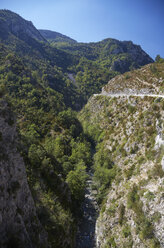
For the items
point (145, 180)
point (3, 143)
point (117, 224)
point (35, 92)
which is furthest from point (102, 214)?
point (35, 92)

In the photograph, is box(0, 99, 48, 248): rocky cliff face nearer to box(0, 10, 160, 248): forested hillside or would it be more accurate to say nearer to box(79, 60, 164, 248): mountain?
box(0, 10, 160, 248): forested hillside

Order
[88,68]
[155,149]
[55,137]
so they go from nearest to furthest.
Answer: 1. [155,149]
2. [55,137]
3. [88,68]

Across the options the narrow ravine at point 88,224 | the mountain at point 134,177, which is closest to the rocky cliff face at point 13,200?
the narrow ravine at point 88,224

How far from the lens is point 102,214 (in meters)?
26.5

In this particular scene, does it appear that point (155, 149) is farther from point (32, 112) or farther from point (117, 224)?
point (32, 112)

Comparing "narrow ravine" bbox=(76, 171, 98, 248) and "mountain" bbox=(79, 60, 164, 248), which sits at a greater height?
"mountain" bbox=(79, 60, 164, 248)

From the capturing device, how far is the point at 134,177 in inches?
1011

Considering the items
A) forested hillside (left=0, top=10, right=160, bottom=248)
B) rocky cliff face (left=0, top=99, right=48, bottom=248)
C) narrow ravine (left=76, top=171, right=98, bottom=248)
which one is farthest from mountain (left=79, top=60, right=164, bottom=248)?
rocky cliff face (left=0, top=99, right=48, bottom=248)

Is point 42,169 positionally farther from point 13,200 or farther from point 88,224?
point 88,224

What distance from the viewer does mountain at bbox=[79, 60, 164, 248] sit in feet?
62.8

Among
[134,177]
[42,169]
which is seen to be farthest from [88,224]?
[42,169]

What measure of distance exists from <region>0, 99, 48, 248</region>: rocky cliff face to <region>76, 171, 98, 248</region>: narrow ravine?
1107 cm

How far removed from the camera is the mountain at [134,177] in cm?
1914

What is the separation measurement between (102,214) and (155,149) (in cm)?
1693
